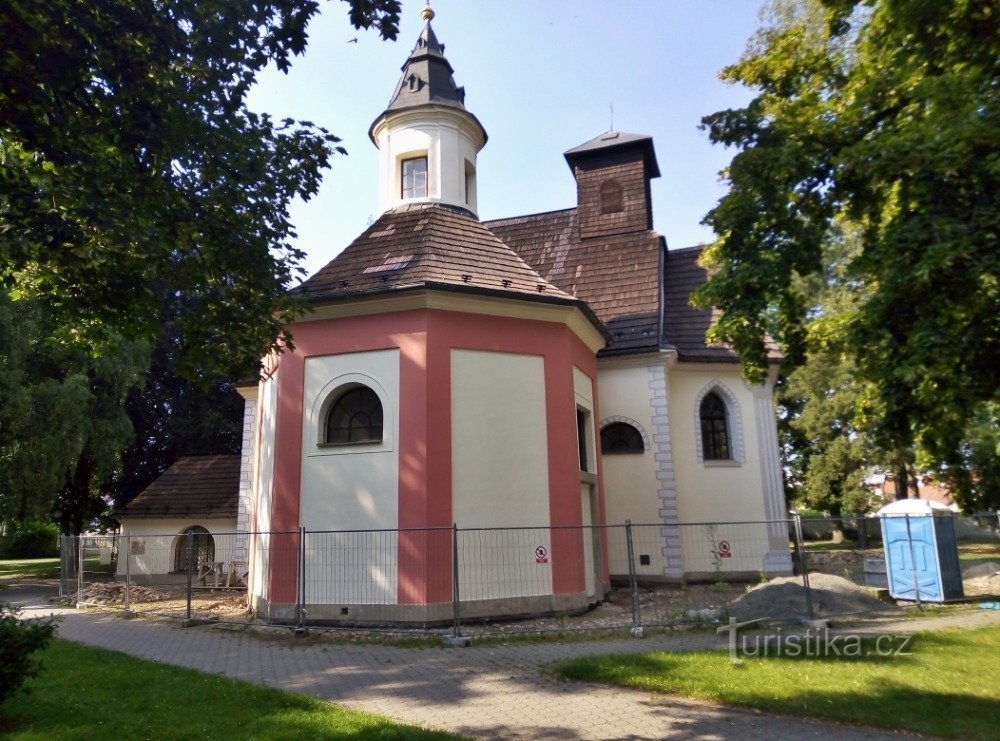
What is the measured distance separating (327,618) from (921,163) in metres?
10.9

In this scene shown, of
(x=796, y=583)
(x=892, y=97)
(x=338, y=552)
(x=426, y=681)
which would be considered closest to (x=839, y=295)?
(x=796, y=583)

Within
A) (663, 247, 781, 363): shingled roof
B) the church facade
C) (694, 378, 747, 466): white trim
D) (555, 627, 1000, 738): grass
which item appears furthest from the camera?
(663, 247, 781, 363): shingled roof

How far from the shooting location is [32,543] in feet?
154

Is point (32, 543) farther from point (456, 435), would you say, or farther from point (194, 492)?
point (456, 435)

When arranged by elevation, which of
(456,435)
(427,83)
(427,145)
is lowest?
(456,435)

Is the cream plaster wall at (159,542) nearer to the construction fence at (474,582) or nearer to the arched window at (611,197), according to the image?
the construction fence at (474,582)

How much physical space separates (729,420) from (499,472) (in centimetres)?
856

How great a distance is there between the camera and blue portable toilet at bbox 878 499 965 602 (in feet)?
42.6

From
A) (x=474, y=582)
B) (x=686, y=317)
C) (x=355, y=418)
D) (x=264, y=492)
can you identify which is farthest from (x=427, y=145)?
(x=474, y=582)

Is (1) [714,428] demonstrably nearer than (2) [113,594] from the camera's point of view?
No

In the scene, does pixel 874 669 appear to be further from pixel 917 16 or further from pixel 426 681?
pixel 917 16

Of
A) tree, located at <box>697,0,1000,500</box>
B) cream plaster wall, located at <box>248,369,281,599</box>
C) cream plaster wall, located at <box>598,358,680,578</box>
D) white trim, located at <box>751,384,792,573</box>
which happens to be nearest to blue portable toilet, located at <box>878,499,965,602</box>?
white trim, located at <box>751,384,792,573</box>

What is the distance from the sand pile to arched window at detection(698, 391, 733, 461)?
20.1 ft

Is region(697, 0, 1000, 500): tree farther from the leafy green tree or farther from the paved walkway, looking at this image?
the leafy green tree
